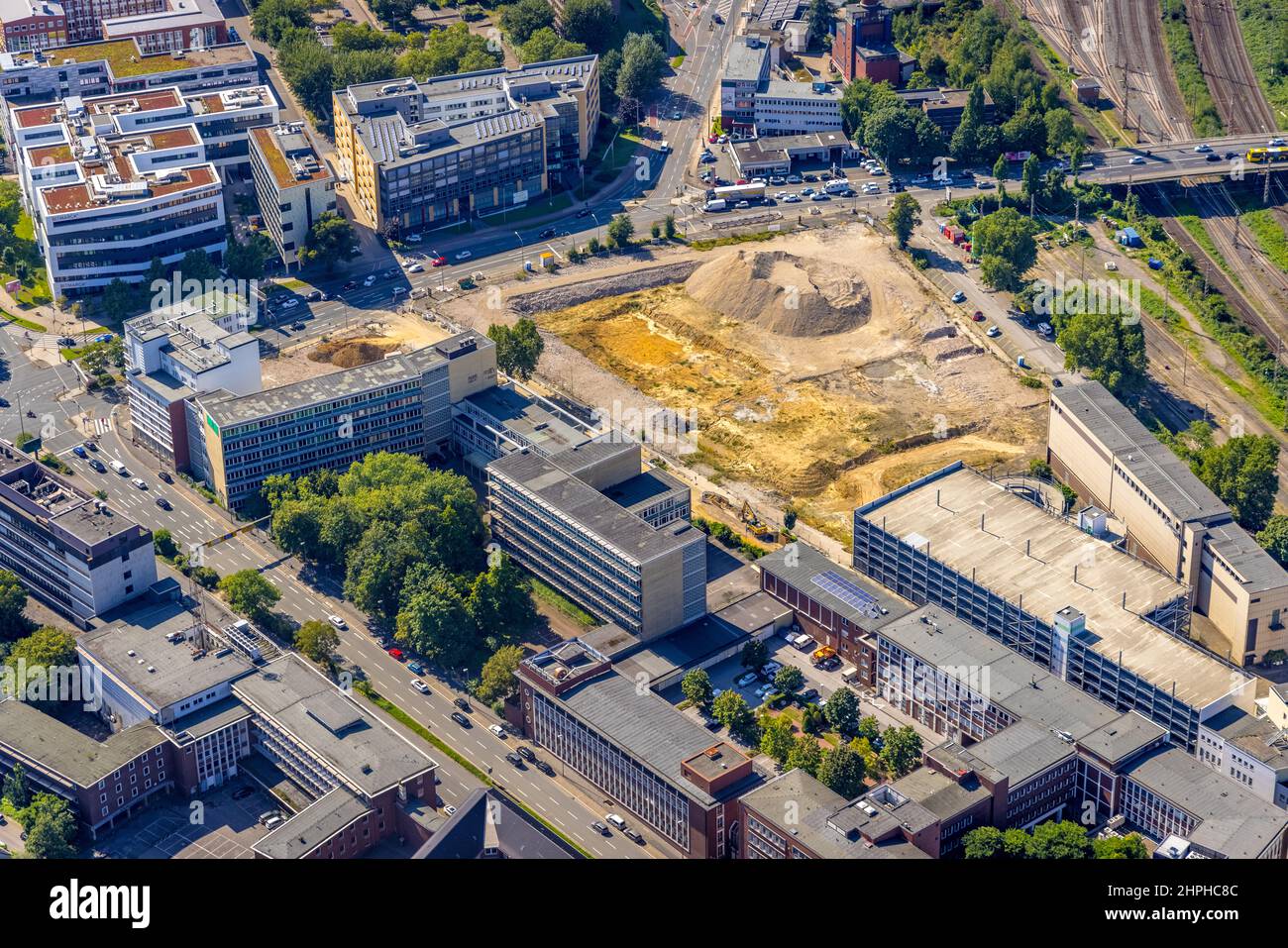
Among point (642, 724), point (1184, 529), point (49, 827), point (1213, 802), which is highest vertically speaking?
point (1184, 529)

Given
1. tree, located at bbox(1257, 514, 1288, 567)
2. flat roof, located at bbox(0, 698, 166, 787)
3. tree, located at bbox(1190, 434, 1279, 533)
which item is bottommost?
flat roof, located at bbox(0, 698, 166, 787)

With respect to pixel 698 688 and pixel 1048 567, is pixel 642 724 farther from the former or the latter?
→ pixel 1048 567

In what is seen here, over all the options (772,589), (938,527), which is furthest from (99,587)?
(938,527)

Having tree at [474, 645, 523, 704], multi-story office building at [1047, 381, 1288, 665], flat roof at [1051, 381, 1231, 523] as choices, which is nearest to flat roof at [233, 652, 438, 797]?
tree at [474, 645, 523, 704]

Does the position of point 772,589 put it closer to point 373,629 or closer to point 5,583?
point 373,629

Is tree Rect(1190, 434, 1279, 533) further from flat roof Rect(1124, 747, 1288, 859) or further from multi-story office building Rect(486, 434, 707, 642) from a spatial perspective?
multi-story office building Rect(486, 434, 707, 642)

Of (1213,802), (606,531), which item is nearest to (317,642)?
(606,531)
